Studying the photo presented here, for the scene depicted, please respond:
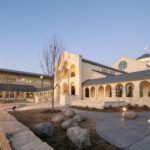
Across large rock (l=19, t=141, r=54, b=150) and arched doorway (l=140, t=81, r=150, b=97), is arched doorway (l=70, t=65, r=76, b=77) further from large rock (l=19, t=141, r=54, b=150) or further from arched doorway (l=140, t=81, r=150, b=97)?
large rock (l=19, t=141, r=54, b=150)

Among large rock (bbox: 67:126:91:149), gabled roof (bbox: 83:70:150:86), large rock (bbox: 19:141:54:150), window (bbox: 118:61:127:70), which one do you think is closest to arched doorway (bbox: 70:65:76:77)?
gabled roof (bbox: 83:70:150:86)

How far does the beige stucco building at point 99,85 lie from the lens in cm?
2554

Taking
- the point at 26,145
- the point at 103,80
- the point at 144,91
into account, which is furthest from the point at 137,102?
the point at 26,145

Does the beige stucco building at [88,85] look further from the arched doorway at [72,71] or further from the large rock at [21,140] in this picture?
the large rock at [21,140]

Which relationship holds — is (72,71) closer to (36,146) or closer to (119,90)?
(119,90)

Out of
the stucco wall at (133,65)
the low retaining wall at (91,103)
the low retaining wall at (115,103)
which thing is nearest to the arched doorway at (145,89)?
the low retaining wall at (115,103)

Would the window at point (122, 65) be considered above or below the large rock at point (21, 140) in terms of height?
above

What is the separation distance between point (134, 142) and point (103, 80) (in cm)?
2520

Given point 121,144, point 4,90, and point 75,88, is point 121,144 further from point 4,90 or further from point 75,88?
point 4,90

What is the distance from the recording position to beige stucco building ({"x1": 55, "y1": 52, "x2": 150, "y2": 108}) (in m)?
25.5

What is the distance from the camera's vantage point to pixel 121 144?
7129mm

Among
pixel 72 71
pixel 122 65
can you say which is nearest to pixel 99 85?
pixel 72 71

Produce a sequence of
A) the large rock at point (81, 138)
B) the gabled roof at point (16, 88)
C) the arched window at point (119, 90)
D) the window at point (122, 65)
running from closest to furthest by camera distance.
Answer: the large rock at point (81, 138) < the arched window at point (119, 90) < the gabled roof at point (16, 88) < the window at point (122, 65)

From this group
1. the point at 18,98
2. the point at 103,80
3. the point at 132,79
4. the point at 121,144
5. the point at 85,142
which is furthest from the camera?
the point at 18,98
